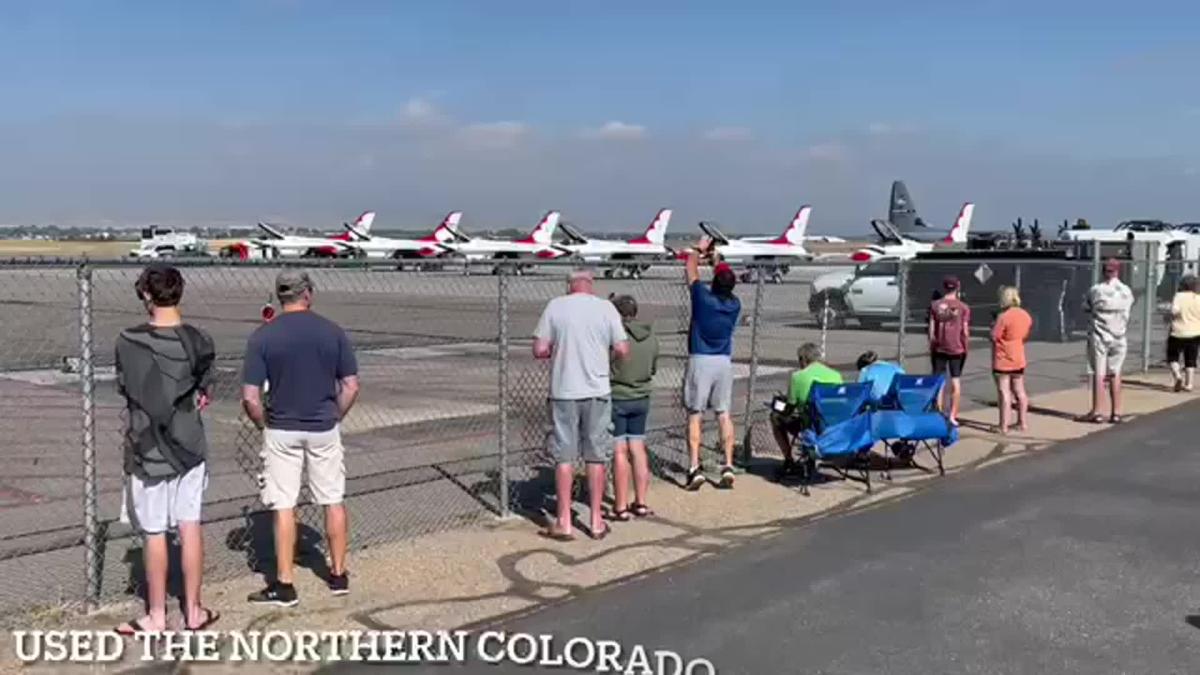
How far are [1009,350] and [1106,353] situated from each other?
1.42 m

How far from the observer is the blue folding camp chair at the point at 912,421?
30.9 feet

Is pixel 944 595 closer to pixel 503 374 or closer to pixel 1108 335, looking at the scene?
pixel 503 374

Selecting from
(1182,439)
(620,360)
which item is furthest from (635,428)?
(1182,439)

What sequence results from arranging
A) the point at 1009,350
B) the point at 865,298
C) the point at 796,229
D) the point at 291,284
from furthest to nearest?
the point at 796,229 → the point at 865,298 → the point at 1009,350 → the point at 291,284

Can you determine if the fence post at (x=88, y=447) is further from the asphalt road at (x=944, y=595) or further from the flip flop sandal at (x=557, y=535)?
the flip flop sandal at (x=557, y=535)

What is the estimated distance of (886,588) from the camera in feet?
21.2

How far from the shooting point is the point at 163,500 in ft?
17.7

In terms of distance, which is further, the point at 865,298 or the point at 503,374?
the point at 865,298

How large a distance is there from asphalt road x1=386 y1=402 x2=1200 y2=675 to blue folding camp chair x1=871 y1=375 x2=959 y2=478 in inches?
25.0

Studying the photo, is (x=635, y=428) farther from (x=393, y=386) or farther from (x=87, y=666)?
(x=393, y=386)

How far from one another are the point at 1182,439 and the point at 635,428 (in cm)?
690

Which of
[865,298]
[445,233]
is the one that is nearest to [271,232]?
[445,233]

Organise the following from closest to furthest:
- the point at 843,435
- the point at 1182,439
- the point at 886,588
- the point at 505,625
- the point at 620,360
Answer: the point at 505,625 → the point at 886,588 → the point at 620,360 → the point at 843,435 → the point at 1182,439

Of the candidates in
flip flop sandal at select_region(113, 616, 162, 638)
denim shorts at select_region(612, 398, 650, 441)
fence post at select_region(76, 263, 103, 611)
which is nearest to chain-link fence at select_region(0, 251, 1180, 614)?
fence post at select_region(76, 263, 103, 611)
